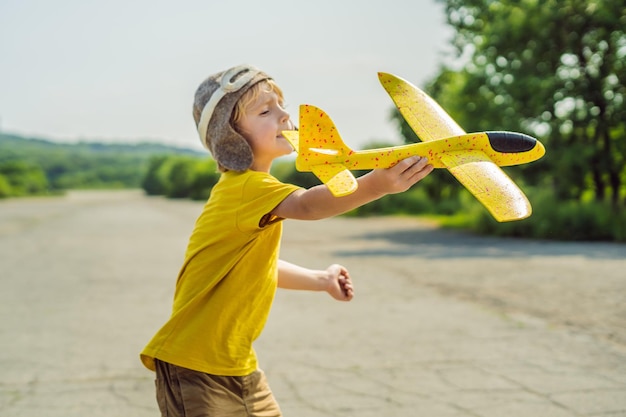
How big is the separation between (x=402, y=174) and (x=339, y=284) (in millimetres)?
911

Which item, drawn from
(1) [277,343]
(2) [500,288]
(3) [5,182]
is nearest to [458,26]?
(2) [500,288]

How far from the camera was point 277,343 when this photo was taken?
16.7 feet

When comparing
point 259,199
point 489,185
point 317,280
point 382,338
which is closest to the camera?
point 489,185

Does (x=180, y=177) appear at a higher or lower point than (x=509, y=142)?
lower

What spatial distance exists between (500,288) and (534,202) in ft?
25.8

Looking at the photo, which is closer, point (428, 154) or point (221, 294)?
point (428, 154)

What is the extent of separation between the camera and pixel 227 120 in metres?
2.14

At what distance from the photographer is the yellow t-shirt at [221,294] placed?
83.7 inches

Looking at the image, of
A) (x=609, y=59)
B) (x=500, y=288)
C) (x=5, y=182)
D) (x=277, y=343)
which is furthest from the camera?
(x=5, y=182)

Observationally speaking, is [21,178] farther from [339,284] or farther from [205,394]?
[205,394]

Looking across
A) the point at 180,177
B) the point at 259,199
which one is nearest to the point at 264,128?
the point at 259,199

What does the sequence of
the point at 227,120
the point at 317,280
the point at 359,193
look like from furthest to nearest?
the point at 317,280, the point at 227,120, the point at 359,193

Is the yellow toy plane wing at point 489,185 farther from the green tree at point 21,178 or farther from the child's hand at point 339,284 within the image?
the green tree at point 21,178

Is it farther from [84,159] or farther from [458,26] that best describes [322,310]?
[84,159]
